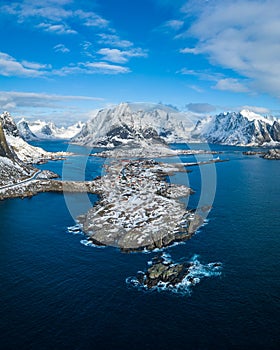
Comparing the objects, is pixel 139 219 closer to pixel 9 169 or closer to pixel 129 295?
pixel 129 295

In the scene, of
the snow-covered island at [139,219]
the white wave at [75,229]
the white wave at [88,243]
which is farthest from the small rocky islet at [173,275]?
the white wave at [75,229]

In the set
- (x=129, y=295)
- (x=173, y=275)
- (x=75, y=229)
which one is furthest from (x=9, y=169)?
(x=129, y=295)

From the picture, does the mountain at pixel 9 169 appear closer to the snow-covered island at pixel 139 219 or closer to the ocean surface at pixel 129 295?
the snow-covered island at pixel 139 219

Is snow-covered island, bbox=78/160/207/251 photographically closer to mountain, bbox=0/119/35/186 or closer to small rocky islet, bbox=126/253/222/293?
small rocky islet, bbox=126/253/222/293

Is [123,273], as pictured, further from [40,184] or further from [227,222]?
[40,184]

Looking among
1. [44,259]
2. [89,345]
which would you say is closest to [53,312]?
[89,345]

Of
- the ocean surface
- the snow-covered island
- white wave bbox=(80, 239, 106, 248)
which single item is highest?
the snow-covered island

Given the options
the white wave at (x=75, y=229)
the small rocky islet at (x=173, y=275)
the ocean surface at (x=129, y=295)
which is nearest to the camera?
the ocean surface at (x=129, y=295)

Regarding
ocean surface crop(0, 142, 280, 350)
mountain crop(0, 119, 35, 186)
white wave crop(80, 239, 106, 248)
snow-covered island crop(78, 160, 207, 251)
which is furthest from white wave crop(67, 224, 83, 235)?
mountain crop(0, 119, 35, 186)
